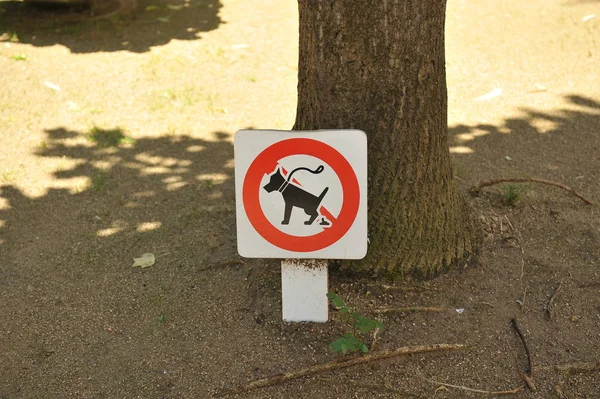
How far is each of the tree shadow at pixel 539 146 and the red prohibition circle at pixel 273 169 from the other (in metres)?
1.94

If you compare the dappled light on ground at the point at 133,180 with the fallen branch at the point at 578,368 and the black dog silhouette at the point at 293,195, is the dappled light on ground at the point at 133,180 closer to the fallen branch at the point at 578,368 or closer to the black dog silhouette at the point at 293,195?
the black dog silhouette at the point at 293,195

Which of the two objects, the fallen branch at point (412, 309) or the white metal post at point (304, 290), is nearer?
the white metal post at point (304, 290)

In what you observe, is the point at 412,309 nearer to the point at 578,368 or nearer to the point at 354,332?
the point at 354,332

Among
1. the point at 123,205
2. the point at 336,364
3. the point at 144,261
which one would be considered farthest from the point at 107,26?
the point at 336,364

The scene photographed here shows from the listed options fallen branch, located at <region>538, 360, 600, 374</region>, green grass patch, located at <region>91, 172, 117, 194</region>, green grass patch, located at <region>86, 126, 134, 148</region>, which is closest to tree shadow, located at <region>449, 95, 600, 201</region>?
fallen branch, located at <region>538, 360, 600, 374</region>

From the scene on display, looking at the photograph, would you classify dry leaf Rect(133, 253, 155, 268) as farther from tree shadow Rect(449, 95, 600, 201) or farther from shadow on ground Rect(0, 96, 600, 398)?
tree shadow Rect(449, 95, 600, 201)

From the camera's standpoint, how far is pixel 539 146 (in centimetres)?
525

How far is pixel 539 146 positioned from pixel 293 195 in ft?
9.66

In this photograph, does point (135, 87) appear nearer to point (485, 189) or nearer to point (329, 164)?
point (485, 189)

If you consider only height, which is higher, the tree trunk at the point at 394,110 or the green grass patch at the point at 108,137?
the tree trunk at the point at 394,110

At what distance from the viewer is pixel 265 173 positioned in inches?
118

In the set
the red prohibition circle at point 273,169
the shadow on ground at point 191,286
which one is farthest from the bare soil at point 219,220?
the red prohibition circle at point 273,169

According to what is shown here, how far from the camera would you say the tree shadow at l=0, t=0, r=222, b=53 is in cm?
723

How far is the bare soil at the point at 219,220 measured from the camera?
126 inches
